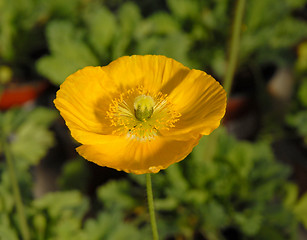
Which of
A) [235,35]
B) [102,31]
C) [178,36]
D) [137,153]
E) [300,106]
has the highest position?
[102,31]

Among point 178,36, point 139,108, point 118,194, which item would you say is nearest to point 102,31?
point 178,36

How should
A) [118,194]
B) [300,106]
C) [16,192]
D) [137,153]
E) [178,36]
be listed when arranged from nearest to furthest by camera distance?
[137,153] < [16,192] < [118,194] < [178,36] < [300,106]

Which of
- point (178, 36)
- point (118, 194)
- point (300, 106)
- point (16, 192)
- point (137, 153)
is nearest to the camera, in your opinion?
point (137, 153)

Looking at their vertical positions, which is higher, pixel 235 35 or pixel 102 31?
pixel 102 31

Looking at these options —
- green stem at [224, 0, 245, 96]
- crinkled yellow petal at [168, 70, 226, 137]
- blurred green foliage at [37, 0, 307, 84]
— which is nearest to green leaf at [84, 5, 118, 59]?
blurred green foliage at [37, 0, 307, 84]

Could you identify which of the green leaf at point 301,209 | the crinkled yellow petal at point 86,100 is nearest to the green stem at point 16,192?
the crinkled yellow petal at point 86,100

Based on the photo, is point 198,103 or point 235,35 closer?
point 198,103

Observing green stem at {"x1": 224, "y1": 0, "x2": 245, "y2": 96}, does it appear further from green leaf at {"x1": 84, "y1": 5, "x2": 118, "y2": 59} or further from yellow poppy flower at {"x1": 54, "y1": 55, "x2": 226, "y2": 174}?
green leaf at {"x1": 84, "y1": 5, "x2": 118, "y2": 59}

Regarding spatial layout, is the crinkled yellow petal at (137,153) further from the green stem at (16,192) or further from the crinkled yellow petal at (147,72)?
the green stem at (16,192)

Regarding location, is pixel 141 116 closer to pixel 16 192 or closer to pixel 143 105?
pixel 143 105
